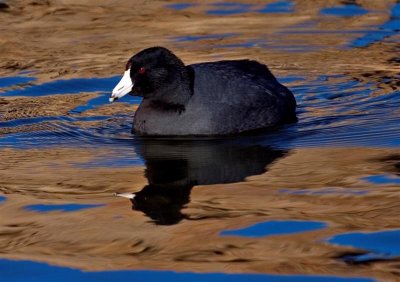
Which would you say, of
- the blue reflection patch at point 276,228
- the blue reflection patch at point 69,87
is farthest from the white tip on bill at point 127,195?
the blue reflection patch at point 69,87

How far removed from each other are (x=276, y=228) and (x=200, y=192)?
788 millimetres

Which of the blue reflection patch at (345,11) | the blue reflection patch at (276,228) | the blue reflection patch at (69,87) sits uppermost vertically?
the blue reflection patch at (345,11)

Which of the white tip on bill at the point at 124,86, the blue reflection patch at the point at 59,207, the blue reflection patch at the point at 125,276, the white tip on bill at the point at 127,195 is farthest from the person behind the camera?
the white tip on bill at the point at 124,86

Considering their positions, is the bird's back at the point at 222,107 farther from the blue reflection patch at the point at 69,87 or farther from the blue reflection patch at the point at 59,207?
the blue reflection patch at the point at 59,207

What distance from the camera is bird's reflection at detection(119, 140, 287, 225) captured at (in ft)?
19.5

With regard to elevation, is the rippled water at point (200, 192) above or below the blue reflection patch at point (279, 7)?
below

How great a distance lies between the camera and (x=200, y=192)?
20.2 feet

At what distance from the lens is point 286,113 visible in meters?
8.14

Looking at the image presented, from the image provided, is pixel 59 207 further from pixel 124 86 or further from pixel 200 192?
pixel 124 86

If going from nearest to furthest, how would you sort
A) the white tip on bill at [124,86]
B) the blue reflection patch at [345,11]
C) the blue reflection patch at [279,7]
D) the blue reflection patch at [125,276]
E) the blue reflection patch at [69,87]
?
the blue reflection patch at [125,276] < the white tip on bill at [124,86] < the blue reflection patch at [69,87] < the blue reflection patch at [345,11] < the blue reflection patch at [279,7]

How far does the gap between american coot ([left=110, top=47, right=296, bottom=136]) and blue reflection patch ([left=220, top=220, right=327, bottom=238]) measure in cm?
218

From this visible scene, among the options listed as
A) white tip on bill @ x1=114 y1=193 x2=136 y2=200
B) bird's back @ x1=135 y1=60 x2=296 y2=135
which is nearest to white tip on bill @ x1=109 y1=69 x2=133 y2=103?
bird's back @ x1=135 y1=60 x2=296 y2=135

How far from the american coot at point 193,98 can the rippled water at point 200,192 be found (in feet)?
0.47

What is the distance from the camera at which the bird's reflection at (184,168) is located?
234 inches
